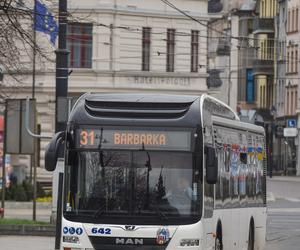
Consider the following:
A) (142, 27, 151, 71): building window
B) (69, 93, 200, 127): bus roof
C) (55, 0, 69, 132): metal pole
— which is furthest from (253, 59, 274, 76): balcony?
(69, 93, 200, 127): bus roof

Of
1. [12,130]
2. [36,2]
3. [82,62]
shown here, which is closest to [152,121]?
[36,2]

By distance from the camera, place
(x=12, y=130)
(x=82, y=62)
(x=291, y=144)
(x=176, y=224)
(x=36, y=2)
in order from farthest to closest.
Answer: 1. (x=291, y=144)
2. (x=82, y=62)
3. (x=12, y=130)
4. (x=36, y=2)
5. (x=176, y=224)

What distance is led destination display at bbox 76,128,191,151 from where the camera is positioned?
58.2 feet

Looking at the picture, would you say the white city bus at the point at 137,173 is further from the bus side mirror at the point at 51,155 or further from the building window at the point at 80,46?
→ the building window at the point at 80,46

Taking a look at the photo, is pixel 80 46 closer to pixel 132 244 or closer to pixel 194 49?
pixel 194 49

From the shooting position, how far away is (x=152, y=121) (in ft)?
58.5

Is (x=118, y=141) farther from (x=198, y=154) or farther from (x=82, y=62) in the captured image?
(x=82, y=62)

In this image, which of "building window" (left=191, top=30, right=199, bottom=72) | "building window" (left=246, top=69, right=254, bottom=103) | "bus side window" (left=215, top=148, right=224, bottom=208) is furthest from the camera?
"building window" (left=246, top=69, right=254, bottom=103)

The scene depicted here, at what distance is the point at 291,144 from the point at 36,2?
67.4 meters

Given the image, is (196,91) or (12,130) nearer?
(12,130)

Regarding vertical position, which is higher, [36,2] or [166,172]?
[36,2]

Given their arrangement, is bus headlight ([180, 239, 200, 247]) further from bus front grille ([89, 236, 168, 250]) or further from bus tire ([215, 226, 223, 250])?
bus tire ([215, 226, 223, 250])

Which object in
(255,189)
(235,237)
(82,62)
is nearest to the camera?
(235,237)

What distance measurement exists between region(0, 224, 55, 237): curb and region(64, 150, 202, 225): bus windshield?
30.5 feet
